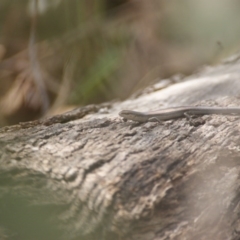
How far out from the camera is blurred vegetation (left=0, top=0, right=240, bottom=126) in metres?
4.62

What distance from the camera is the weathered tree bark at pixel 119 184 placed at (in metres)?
1.46

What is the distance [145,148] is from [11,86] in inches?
142

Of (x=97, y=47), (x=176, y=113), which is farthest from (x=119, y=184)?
(x=97, y=47)

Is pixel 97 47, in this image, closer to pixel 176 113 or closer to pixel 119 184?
pixel 176 113

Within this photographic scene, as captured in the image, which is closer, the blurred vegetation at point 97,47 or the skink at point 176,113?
the skink at point 176,113

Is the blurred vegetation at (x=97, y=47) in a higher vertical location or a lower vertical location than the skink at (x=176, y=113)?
higher

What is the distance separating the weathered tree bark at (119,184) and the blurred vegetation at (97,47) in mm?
2705

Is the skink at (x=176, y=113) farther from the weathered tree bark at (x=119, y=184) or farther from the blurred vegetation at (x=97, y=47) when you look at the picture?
the blurred vegetation at (x=97, y=47)

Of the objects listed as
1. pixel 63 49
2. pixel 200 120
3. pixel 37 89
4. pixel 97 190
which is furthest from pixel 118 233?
pixel 63 49

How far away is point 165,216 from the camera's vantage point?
148 cm

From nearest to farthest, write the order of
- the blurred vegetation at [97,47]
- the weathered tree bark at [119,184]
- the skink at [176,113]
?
the weathered tree bark at [119,184] → the skink at [176,113] → the blurred vegetation at [97,47]

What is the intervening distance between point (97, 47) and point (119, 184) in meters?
3.83

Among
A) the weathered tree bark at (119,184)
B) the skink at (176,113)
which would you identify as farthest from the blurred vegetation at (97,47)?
the weathered tree bark at (119,184)

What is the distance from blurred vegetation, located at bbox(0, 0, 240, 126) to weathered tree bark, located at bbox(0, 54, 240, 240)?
2705mm
